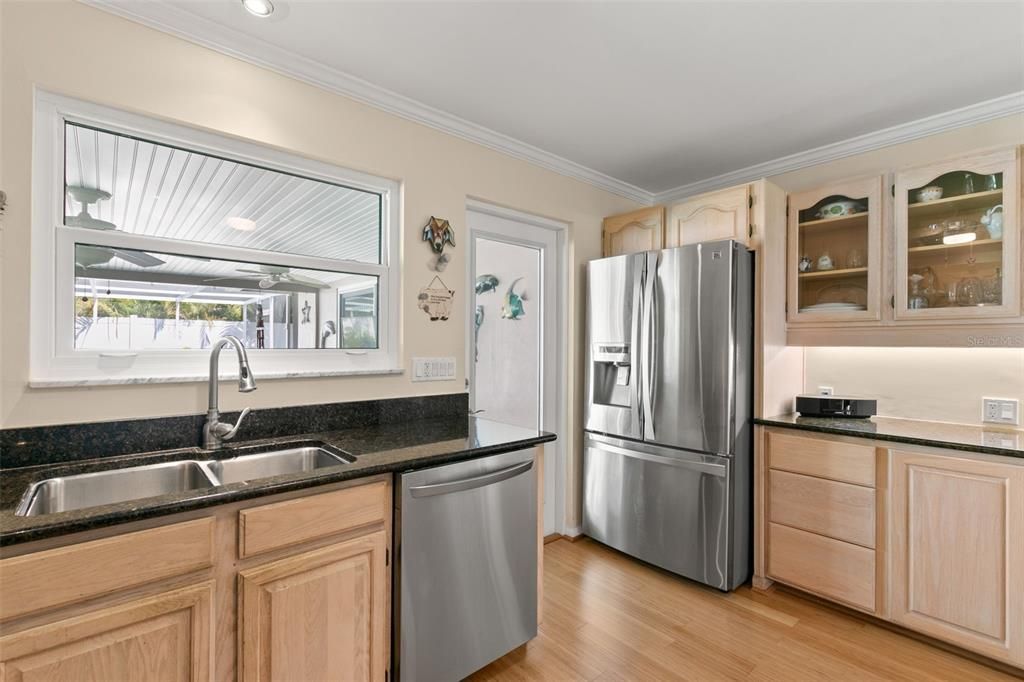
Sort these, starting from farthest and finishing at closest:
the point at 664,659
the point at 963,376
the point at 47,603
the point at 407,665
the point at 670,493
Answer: the point at 670,493 → the point at 963,376 → the point at 664,659 → the point at 407,665 → the point at 47,603

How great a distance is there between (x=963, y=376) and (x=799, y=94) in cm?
161

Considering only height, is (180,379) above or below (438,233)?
below

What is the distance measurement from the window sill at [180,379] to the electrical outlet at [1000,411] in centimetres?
281

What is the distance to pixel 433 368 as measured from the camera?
2.43 metres

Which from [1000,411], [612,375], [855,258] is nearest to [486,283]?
[612,375]

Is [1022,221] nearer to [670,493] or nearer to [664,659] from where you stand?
[670,493]

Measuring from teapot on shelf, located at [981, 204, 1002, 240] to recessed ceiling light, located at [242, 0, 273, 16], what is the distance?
10.0 ft

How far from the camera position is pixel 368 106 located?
2.21 metres

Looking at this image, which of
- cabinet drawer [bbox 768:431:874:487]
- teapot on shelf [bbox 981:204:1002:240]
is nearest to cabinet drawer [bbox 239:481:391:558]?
cabinet drawer [bbox 768:431:874:487]

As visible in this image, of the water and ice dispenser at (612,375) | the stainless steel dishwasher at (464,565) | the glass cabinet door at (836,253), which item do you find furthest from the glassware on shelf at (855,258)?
the stainless steel dishwasher at (464,565)

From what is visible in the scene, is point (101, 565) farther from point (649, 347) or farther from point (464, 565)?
point (649, 347)

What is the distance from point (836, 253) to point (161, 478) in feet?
10.6

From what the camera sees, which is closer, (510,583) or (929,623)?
(510,583)

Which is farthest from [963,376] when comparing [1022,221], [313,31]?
[313,31]
